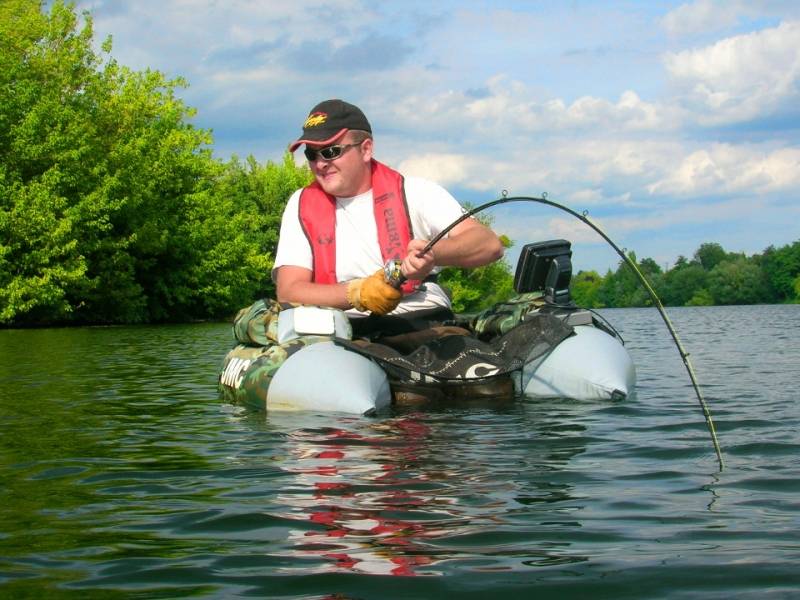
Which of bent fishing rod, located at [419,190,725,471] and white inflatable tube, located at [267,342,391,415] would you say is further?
white inflatable tube, located at [267,342,391,415]

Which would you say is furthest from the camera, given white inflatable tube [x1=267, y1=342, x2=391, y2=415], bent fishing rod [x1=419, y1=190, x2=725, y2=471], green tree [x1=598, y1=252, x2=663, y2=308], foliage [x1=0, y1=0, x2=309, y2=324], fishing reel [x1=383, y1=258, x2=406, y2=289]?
green tree [x1=598, y1=252, x2=663, y2=308]

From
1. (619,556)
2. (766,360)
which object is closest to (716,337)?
Result: (766,360)

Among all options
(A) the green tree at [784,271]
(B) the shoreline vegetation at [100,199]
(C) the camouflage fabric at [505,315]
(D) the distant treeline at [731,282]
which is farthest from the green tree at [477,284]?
(C) the camouflage fabric at [505,315]

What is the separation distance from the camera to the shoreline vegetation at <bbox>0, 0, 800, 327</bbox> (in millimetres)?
33969

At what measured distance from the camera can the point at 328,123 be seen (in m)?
7.13

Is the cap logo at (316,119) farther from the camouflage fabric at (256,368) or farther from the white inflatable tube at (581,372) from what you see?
the white inflatable tube at (581,372)

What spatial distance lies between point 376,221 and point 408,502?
3714mm

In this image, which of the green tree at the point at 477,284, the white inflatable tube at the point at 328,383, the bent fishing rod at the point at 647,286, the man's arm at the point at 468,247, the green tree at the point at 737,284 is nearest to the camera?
the bent fishing rod at the point at 647,286

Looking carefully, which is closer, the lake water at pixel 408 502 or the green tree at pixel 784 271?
the lake water at pixel 408 502

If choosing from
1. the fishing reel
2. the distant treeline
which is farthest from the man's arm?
the distant treeline

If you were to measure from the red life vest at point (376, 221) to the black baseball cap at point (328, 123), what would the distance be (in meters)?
0.44

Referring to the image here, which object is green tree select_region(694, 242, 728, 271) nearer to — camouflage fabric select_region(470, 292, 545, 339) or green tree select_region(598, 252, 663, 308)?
green tree select_region(598, 252, 663, 308)

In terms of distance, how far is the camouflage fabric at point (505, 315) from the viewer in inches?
298

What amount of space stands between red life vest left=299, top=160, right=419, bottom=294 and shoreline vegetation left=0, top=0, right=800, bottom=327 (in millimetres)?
21701
